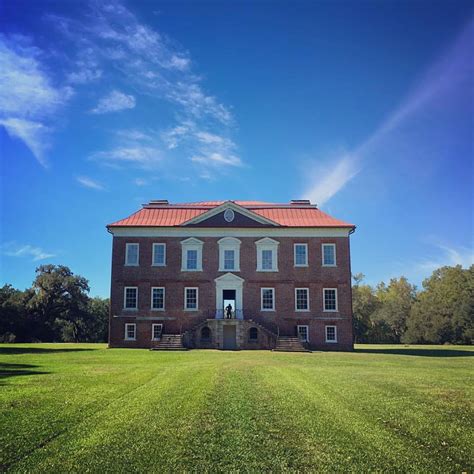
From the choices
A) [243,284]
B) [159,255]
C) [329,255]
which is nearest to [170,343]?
[243,284]

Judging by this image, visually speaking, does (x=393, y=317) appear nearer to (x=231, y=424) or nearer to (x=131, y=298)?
(x=131, y=298)

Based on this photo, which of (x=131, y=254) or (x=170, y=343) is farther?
(x=131, y=254)

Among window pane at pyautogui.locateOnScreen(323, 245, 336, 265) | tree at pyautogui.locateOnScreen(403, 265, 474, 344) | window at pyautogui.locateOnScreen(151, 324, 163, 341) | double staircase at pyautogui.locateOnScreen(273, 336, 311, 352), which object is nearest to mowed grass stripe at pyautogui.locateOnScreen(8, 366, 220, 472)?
double staircase at pyautogui.locateOnScreen(273, 336, 311, 352)

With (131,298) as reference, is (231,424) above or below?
below

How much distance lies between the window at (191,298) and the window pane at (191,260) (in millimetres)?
1681

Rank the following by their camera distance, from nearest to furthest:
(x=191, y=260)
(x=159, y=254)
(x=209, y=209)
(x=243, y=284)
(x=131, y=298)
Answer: (x=243, y=284)
(x=131, y=298)
(x=191, y=260)
(x=159, y=254)
(x=209, y=209)

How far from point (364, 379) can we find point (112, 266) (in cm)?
2655

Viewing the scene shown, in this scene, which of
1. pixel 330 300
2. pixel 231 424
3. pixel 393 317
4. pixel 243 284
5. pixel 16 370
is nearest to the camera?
pixel 231 424

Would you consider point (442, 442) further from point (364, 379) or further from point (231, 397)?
point (364, 379)

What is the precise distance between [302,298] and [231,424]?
95.9ft

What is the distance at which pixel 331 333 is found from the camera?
3709cm

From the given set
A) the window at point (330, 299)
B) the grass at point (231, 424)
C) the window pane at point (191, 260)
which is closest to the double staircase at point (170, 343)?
the window pane at point (191, 260)

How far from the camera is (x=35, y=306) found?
54.8m

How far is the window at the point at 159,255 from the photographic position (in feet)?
126
